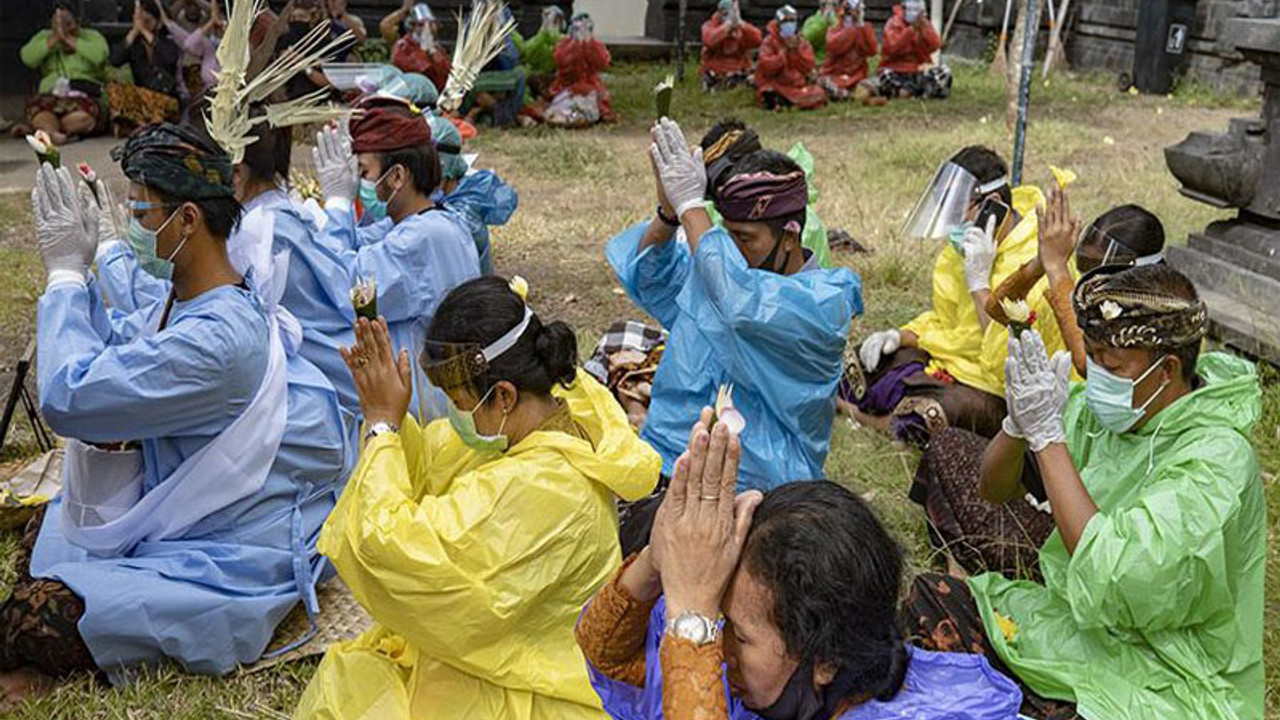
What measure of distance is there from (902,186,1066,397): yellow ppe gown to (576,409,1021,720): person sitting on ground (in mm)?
2893

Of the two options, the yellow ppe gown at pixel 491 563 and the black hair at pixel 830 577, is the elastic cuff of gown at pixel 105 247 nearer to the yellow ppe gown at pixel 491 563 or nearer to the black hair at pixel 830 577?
the yellow ppe gown at pixel 491 563

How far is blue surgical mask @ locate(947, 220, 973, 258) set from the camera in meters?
5.02

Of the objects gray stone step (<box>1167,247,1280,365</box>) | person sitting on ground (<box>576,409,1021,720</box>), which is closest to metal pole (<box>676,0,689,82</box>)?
gray stone step (<box>1167,247,1280,365</box>)

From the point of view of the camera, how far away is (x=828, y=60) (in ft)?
52.6

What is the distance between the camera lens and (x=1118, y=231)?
13.6 ft

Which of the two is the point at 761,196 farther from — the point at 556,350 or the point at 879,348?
the point at 879,348

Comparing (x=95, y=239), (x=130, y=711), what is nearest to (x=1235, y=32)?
(x=95, y=239)

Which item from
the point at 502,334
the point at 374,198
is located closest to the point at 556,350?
the point at 502,334

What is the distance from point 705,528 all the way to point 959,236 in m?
3.41

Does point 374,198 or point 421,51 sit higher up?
point 374,198

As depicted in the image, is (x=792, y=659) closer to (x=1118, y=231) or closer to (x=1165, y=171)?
(x=1118, y=231)

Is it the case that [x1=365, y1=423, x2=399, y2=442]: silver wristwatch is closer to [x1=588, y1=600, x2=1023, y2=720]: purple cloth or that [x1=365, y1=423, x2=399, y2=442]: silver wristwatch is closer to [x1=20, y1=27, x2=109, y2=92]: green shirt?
[x1=588, y1=600, x2=1023, y2=720]: purple cloth

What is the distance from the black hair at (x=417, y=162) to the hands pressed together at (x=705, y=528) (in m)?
2.99

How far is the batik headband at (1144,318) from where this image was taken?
8.96ft
